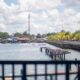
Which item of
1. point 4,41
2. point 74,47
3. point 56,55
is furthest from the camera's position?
point 4,41

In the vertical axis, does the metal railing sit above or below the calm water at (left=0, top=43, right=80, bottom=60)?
above

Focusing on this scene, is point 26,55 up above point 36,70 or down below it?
below

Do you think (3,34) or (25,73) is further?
(3,34)

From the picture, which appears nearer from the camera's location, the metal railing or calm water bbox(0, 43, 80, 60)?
the metal railing

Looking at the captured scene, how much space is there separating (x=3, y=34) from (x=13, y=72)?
177269 millimetres

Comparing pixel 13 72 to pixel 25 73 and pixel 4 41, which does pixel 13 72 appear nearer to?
pixel 25 73

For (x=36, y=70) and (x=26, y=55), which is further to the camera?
(x=26, y=55)

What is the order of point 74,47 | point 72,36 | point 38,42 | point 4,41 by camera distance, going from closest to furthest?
point 74,47, point 72,36, point 4,41, point 38,42

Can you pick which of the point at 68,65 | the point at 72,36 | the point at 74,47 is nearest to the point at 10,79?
the point at 68,65

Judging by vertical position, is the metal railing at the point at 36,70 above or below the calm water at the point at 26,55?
above

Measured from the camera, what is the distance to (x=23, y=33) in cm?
18288

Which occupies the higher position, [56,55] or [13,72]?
[13,72]

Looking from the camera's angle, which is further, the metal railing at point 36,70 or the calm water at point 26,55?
the calm water at point 26,55

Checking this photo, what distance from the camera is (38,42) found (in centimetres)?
18900
